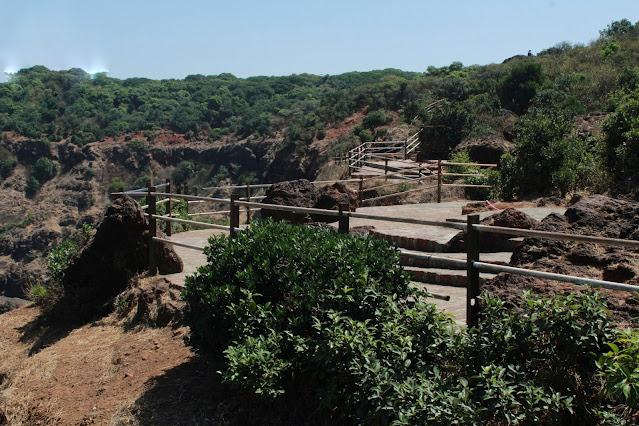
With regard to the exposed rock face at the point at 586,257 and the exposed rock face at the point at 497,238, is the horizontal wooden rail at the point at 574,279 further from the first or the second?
the exposed rock face at the point at 497,238

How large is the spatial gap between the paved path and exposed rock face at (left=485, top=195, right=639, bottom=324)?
781mm

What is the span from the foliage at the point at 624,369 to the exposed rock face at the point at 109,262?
20.3 feet

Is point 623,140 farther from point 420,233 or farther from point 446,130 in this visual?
point 446,130

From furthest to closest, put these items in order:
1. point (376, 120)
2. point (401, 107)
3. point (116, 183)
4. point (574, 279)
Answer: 1. point (116, 183)
2. point (401, 107)
3. point (376, 120)
4. point (574, 279)

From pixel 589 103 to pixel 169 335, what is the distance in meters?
26.4

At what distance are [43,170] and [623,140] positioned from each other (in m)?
55.8

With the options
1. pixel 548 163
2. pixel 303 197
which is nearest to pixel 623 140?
pixel 548 163

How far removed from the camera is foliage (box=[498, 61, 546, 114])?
114ft

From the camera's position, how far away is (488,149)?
2220cm

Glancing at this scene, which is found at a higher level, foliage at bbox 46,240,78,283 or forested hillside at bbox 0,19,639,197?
forested hillside at bbox 0,19,639,197

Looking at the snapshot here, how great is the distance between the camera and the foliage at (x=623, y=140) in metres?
12.3

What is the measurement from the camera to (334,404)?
15.3 feet

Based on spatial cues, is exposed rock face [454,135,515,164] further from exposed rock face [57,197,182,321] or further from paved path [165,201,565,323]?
exposed rock face [57,197,182,321]

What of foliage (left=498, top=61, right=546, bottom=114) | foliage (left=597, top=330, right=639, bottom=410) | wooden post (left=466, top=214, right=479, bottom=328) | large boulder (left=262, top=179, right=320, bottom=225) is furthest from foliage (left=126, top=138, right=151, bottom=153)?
foliage (left=597, top=330, right=639, bottom=410)
